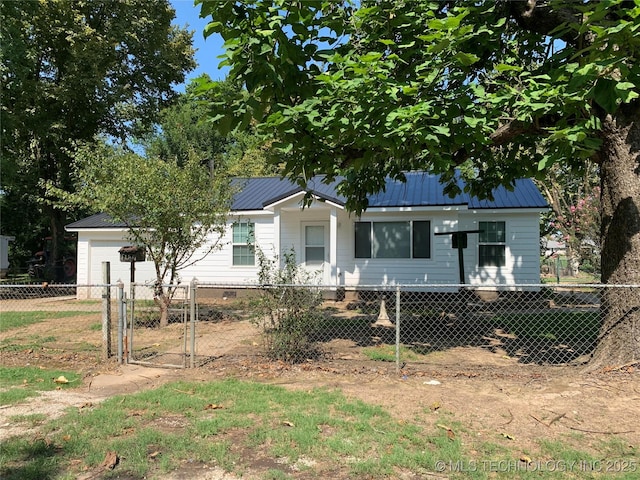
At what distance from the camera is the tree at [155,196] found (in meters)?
8.38

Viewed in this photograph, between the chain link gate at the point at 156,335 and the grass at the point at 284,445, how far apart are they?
1.87 metres

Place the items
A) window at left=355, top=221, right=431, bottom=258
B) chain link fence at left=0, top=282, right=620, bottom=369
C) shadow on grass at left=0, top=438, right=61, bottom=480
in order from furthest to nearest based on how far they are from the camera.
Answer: window at left=355, top=221, right=431, bottom=258, chain link fence at left=0, top=282, right=620, bottom=369, shadow on grass at left=0, top=438, right=61, bottom=480

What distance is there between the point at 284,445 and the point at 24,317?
10313 mm

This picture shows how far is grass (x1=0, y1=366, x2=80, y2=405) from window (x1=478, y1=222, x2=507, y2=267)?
37.1 feet

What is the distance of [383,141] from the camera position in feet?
15.8

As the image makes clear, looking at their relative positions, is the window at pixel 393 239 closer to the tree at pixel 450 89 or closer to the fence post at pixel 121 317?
the tree at pixel 450 89

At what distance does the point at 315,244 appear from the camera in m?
14.1

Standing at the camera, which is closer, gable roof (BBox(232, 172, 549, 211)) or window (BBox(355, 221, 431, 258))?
gable roof (BBox(232, 172, 549, 211))

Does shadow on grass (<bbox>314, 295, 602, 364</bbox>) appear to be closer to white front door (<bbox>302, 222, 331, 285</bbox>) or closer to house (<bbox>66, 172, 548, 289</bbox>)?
house (<bbox>66, 172, 548, 289</bbox>)

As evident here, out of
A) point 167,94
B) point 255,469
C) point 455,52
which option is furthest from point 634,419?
point 167,94

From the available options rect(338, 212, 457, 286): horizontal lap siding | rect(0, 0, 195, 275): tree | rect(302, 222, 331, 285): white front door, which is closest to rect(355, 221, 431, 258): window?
rect(338, 212, 457, 286): horizontal lap siding

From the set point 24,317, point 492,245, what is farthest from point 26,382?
point 492,245

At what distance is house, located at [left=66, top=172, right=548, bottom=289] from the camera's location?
13109 mm

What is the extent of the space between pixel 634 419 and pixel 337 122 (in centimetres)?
412
